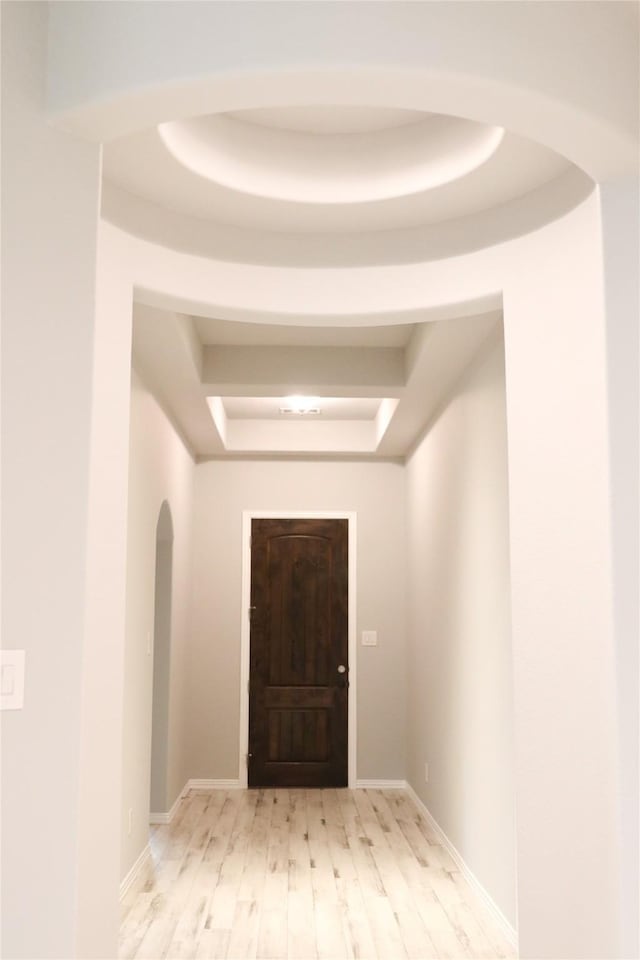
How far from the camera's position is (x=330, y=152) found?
115 inches

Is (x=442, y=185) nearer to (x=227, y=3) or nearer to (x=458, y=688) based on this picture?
(x=227, y=3)

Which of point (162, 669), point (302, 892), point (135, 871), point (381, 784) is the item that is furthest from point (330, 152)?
point (381, 784)

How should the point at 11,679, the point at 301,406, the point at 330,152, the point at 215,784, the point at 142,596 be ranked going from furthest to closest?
1. the point at 215,784
2. the point at 301,406
3. the point at 142,596
4. the point at 330,152
5. the point at 11,679

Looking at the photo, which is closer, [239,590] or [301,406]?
[301,406]

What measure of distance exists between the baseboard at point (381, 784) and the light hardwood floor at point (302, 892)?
0.81m

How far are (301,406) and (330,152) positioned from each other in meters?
3.73

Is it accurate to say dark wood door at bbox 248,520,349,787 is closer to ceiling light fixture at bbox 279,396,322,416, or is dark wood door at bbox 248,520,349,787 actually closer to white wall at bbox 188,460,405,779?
white wall at bbox 188,460,405,779

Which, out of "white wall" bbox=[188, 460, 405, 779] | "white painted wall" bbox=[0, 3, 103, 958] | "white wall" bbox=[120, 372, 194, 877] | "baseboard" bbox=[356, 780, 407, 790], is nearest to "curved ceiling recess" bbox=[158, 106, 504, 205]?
"white painted wall" bbox=[0, 3, 103, 958]

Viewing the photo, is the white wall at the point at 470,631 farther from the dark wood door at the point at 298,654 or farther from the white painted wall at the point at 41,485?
the white painted wall at the point at 41,485

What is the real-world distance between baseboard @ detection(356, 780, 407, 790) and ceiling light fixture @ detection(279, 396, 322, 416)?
293 centimetres

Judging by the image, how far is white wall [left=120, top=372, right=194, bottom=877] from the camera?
434 centimetres

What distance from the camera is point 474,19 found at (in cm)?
197

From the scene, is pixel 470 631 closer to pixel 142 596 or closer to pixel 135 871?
pixel 142 596

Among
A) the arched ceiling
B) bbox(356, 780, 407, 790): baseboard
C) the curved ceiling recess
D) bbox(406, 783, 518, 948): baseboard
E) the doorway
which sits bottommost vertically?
bbox(356, 780, 407, 790): baseboard
